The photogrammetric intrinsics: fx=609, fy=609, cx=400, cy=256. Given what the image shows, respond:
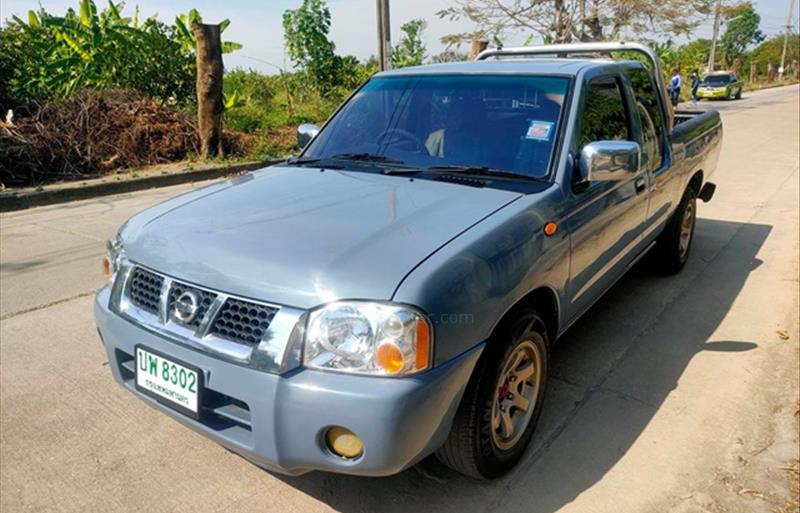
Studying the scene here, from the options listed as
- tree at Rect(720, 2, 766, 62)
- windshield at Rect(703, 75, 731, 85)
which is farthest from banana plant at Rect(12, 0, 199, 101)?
tree at Rect(720, 2, 766, 62)

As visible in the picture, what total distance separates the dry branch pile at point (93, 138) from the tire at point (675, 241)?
857 cm

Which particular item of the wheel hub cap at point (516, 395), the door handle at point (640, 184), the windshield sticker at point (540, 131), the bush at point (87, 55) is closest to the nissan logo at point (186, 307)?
the wheel hub cap at point (516, 395)

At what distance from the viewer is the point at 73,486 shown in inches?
103

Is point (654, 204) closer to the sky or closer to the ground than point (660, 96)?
closer to the ground

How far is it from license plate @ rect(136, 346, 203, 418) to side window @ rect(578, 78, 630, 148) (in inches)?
84.4

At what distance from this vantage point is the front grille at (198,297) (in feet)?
7.19

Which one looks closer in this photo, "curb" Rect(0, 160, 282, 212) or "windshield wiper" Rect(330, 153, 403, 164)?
"windshield wiper" Rect(330, 153, 403, 164)

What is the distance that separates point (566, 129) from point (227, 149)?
9579mm

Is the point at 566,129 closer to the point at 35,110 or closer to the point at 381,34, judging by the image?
the point at 381,34

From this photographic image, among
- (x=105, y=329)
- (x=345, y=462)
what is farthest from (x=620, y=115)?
(x=105, y=329)

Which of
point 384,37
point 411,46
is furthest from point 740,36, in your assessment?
point 384,37

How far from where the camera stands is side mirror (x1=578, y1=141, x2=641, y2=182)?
2.83 metres

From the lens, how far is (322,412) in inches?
77.5

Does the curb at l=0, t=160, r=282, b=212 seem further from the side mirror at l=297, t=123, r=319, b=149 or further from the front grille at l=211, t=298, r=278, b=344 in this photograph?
the front grille at l=211, t=298, r=278, b=344
